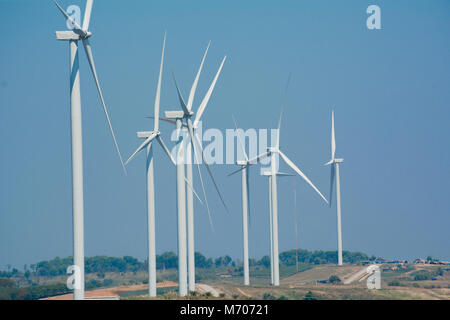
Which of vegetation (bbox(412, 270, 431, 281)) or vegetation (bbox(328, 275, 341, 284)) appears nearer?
vegetation (bbox(328, 275, 341, 284))

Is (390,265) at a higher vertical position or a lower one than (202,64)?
lower

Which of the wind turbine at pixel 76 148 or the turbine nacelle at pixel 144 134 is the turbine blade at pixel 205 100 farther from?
the wind turbine at pixel 76 148

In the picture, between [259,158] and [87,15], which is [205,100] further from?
[259,158]

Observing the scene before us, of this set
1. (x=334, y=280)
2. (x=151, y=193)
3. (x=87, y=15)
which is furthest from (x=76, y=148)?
(x=334, y=280)

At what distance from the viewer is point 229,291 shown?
9881 cm

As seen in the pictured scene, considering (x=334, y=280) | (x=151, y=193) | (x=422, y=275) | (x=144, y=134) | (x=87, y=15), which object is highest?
(x=87, y=15)

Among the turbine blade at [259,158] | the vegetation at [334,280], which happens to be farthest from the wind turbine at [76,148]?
the vegetation at [334,280]

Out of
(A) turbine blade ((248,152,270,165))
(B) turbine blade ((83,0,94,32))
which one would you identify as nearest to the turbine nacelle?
(B) turbine blade ((83,0,94,32))

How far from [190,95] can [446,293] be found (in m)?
48.2

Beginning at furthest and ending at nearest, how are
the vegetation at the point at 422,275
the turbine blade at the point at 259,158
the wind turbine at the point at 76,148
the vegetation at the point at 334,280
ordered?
the vegetation at the point at 422,275 → the vegetation at the point at 334,280 → the turbine blade at the point at 259,158 → the wind turbine at the point at 76,148

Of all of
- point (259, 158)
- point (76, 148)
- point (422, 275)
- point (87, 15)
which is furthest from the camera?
point (422, 275)

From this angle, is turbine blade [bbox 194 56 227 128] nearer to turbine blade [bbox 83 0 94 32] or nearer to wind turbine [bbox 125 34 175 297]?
wind turbine [bbox 125 34 175 297]
